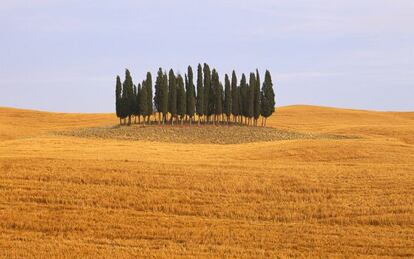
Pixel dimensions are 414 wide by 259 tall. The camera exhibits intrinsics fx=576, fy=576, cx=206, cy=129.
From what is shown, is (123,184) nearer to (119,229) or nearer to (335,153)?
(119,229)

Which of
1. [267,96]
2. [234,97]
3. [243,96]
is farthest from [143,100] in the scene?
[267,96]

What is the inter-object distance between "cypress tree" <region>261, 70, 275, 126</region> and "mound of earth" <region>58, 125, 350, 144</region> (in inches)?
241

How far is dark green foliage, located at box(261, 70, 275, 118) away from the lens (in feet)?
231

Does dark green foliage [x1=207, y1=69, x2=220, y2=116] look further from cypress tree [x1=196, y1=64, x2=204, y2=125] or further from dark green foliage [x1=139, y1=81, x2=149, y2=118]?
dark green foliage [x1=139, y1=81, x2=149, y2=118]

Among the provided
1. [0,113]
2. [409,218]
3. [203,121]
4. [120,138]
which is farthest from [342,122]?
[409,218]

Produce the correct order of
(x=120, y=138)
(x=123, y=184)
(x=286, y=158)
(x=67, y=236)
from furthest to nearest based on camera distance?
(x=120, y=138) → (x=286, y=158) → (x=123, y=184) → (x=67, y=236)

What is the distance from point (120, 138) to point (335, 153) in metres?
24.5

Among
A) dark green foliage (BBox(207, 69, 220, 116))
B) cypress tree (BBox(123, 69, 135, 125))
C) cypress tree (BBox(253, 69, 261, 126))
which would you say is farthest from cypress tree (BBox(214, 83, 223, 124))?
cypress tree (BBox(123, 69, 135, 125))

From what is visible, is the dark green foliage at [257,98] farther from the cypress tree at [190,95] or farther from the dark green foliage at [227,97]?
the cypress tree at [190,95]

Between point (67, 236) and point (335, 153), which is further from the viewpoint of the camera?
point (335, 153)

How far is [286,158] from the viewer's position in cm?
3466

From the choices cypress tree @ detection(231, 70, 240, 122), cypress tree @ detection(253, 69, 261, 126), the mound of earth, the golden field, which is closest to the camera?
the golden field

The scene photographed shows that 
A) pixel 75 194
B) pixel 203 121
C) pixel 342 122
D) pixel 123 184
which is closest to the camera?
pixel 75 194

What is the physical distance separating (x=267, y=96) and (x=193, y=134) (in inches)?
606
